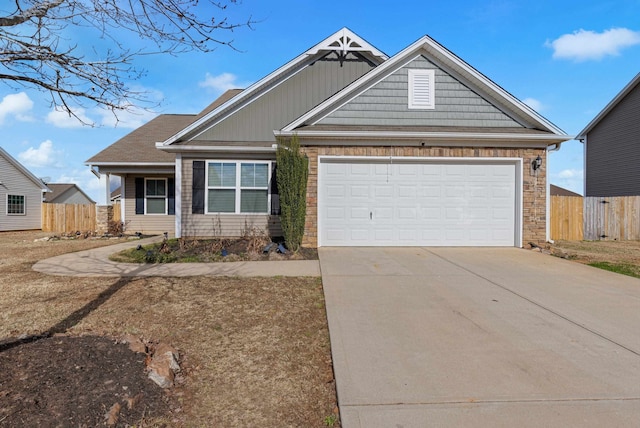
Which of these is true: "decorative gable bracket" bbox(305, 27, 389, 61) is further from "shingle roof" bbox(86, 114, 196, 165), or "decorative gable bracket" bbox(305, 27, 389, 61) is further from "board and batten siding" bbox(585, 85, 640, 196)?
"board and batten siding" bbox(585, 85, 640, 196)

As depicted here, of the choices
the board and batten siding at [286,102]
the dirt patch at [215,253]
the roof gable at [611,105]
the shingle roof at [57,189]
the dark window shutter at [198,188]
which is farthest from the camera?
the shingle roof at [57,189]

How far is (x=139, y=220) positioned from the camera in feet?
50.1

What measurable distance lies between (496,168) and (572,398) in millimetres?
8393

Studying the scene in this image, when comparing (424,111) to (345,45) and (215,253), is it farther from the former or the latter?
(215,253)

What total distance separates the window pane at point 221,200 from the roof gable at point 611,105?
19149mm

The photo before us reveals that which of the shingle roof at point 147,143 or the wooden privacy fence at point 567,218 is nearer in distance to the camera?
the shingle roof at point 147,143

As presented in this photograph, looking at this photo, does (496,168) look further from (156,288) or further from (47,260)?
(47,260)

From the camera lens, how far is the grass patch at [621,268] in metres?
7.43

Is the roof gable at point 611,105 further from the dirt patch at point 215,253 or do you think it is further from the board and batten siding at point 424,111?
the dirt patch at point 215,253

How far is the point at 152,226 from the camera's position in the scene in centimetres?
1526

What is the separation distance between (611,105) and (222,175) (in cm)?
2010

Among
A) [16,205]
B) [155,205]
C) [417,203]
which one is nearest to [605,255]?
[417,203]

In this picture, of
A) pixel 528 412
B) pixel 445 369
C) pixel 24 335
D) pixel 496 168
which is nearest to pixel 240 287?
pixel 24 335

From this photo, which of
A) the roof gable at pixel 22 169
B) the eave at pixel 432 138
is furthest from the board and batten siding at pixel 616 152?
the roof gable at pixel 22 169
